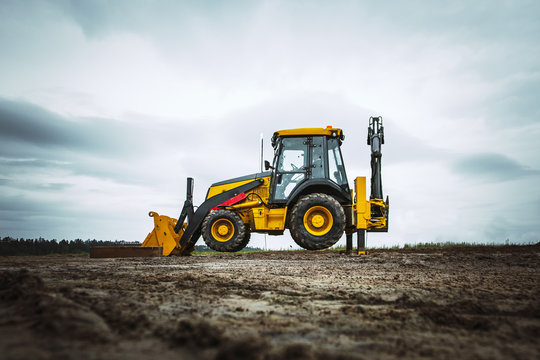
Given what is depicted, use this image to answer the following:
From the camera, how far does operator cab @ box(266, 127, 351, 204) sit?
29.2 feet

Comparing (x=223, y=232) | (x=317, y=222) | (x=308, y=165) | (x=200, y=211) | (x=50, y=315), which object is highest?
(x=308, y=165)

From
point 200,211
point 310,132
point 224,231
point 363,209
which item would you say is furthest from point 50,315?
point 200,211

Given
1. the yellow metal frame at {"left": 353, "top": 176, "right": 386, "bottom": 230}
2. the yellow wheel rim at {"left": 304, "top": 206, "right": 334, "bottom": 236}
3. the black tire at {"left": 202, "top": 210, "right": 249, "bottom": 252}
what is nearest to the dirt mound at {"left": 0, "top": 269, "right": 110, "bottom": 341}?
the yellow wheel rim at {"left": 304, "top": 206, "right": 334, "bottom": 236}

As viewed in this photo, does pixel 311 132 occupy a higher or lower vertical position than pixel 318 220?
higher

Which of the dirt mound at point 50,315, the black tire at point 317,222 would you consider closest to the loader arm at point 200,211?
the black tire at point 317,222

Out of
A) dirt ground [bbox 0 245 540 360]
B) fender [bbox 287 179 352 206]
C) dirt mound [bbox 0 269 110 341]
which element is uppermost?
fender [bbox 287 179 352 206]

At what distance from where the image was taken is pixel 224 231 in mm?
9289

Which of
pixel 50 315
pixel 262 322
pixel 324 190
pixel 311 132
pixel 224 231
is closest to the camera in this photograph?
pixel 50 315

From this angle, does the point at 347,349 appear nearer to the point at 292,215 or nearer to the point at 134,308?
the point at 134,308

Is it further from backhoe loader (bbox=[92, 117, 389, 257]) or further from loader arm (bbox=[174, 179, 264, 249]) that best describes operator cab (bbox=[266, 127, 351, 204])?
loader arm (bbox=[174, 179, 264, 249])

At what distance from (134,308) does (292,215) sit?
6019 mm

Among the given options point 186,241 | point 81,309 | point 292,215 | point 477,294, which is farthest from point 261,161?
point 81,309

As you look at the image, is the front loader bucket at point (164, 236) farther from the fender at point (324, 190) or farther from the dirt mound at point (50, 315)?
the dirt mound at point (50, 315)

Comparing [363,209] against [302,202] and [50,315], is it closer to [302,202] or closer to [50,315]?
[302,202]
